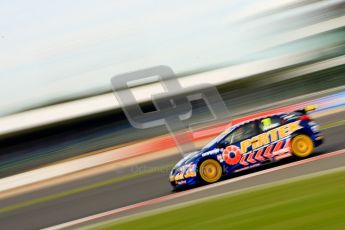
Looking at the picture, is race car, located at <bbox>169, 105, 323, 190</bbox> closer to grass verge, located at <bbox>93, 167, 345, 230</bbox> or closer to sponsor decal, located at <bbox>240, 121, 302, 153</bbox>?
sponsor decal, located at <bbox>240, 121, 302, 153</bbox>

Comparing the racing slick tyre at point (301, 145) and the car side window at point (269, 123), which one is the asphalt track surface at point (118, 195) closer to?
the racing slick tyre at point (301, 145)

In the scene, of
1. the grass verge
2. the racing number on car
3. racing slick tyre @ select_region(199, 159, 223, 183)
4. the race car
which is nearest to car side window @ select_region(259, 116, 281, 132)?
the race car

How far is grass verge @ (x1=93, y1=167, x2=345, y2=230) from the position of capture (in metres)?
5.36

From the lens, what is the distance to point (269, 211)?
241 inches

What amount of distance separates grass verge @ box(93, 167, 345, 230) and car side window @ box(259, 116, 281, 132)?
2.59 meters

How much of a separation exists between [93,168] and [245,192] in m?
12.2

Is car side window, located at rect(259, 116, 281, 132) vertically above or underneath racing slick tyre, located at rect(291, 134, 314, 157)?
above

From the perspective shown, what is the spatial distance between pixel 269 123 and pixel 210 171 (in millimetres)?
1431

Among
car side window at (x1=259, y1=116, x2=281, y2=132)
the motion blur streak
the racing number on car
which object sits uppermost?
the motion blur streak

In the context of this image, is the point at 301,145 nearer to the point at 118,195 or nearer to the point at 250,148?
the point at 250,148

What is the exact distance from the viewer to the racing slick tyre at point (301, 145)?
1037cm

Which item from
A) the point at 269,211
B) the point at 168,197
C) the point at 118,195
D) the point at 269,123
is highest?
the point at 118,195

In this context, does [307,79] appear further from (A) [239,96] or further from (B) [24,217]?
(B) [24,217]

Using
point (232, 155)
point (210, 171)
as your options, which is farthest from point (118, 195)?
point (232, 155)
